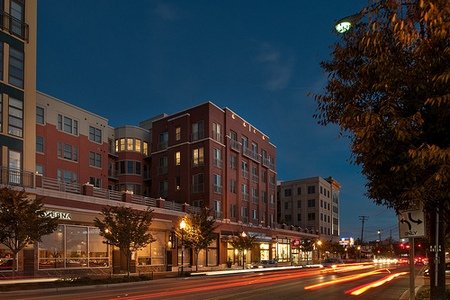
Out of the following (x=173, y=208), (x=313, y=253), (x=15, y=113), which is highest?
(x=15, y=113)

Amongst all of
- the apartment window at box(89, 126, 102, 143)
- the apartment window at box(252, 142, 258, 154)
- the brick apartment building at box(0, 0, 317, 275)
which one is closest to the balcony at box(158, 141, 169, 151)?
the brick apartment building at box(0, 0, 317, 275)

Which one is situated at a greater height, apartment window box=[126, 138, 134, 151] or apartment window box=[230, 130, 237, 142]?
apartment window box=[230, 130, 237, 142]

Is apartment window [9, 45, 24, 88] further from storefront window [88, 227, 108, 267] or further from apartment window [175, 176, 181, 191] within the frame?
apartment window [175, 176, 181, 191]

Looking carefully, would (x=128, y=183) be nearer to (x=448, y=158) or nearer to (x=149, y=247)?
(x=149, y=247)

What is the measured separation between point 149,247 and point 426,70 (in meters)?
47.7

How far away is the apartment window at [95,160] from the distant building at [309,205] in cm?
5913

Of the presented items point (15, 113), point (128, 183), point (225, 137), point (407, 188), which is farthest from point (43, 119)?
point (407, 188)

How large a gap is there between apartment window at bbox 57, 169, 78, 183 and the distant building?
6342 centimetres

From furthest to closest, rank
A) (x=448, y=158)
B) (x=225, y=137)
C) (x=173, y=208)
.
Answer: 1. (x=225, y=137)
2. (x=173, y=208)
3. (x=448, y=158)

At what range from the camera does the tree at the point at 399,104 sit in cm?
669

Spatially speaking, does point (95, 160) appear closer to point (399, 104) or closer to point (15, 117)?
point (15, 117)

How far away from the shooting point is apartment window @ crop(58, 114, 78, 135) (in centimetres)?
5481

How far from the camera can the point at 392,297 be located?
2389 cm

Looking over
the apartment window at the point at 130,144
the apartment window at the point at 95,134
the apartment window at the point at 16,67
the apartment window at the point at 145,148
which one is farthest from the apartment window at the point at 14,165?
the apartment window at the point at 145,148
